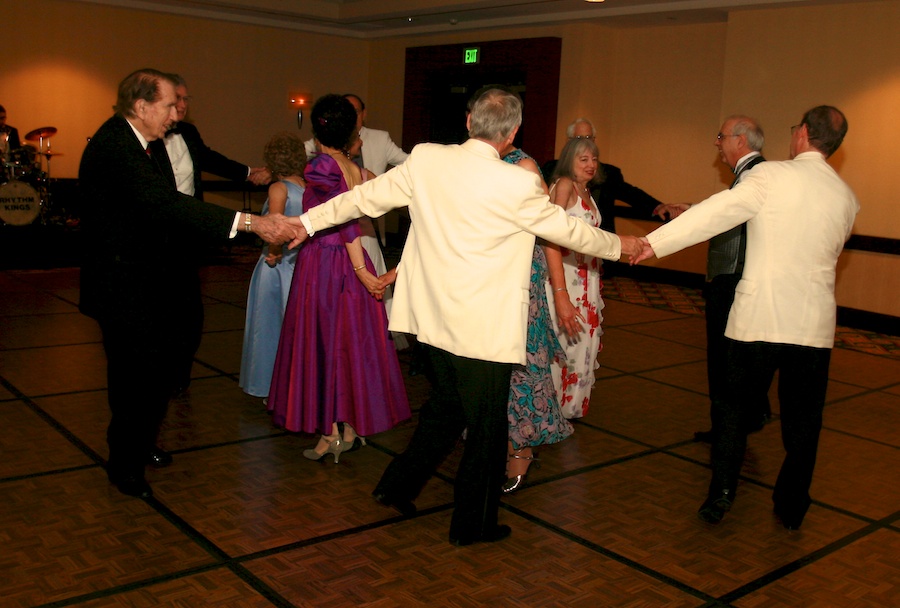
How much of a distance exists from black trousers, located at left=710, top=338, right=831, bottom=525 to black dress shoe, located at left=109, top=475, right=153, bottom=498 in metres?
2.25

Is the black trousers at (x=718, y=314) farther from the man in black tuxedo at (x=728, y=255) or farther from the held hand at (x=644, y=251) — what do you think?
the held hand at (x=644, y=251)

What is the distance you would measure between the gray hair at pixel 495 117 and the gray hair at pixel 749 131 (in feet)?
5.59

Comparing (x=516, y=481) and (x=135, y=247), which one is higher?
(x=135, y=247)

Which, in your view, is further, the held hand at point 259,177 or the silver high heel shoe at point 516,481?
the held hand at point 259,177

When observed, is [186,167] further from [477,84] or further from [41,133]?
[477,84]

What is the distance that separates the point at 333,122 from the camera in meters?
3.59

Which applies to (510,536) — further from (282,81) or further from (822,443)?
(282,81)

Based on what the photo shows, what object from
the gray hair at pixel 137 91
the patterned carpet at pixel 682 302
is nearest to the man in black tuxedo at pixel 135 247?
the gray hair at pixel 137 91

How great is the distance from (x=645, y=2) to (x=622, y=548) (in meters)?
7.14

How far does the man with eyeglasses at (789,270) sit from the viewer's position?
121 inches

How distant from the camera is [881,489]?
3828 mm

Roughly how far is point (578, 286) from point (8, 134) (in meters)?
7.91

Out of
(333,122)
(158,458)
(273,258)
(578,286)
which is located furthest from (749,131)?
(158,458)

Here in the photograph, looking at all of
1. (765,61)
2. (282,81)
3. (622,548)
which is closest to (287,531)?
(622,548)
